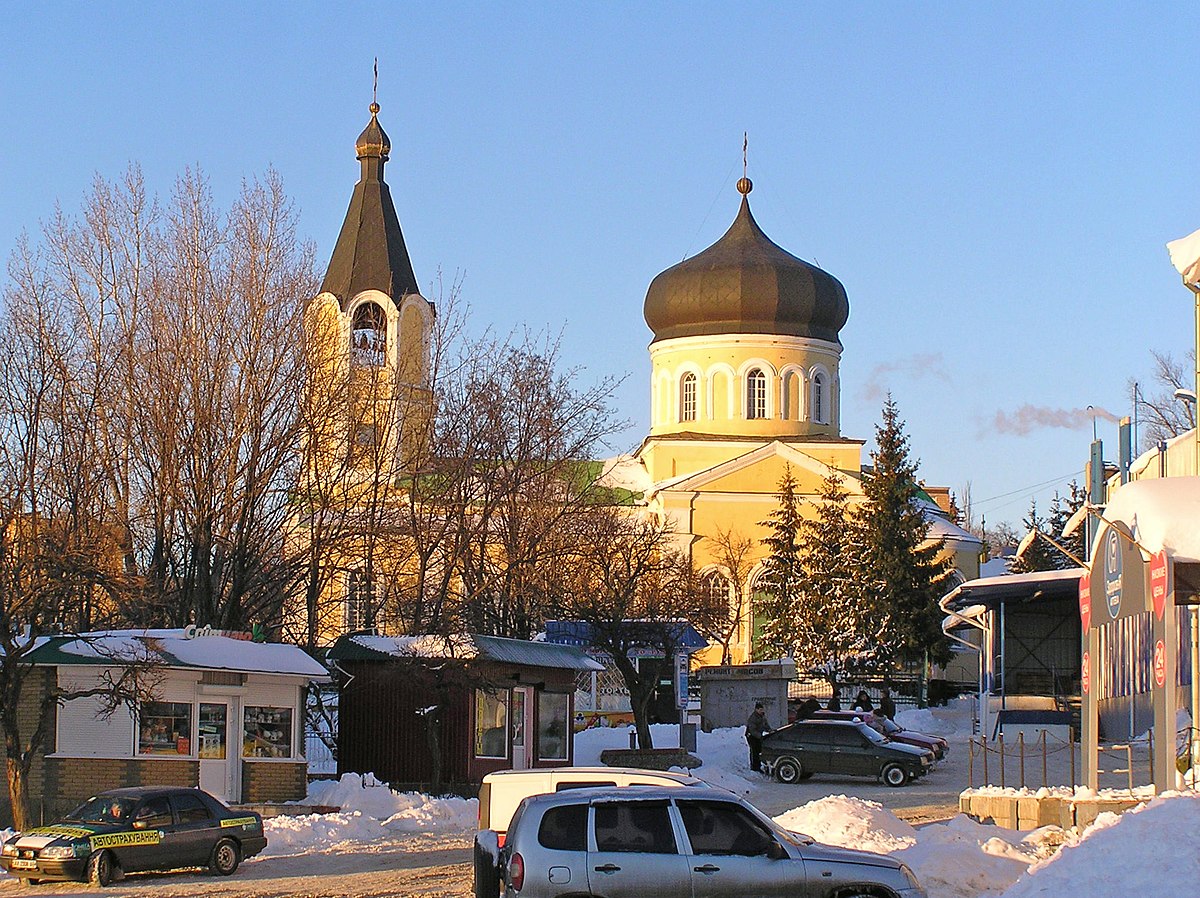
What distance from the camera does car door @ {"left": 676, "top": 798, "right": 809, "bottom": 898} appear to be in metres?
12.9

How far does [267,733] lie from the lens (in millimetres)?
26453

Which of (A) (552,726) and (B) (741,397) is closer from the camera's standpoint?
(A) (552,726)

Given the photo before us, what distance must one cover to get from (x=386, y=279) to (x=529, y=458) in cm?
1539

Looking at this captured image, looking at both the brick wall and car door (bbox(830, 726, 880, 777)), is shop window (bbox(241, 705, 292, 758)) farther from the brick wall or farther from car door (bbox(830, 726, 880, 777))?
car door (bbox(830, 726, 880, 777))

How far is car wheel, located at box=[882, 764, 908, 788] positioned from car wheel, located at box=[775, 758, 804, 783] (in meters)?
1.55

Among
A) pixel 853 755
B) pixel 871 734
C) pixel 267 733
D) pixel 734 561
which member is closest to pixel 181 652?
pixel 267 733

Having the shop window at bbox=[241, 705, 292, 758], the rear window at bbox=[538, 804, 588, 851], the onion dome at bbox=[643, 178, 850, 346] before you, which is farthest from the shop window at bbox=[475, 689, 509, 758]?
the onion dome at bbox=[643, 178, 850, 346]

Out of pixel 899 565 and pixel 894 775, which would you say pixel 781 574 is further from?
pixel 894 775

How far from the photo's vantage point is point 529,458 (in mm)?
40156

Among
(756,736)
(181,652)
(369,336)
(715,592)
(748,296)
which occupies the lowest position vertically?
(756,736)

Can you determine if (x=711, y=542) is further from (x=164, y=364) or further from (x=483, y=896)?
(x=483, y=896)

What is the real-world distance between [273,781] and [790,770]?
9.92 metres

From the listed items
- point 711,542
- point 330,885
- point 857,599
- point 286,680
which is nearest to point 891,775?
point 286,680

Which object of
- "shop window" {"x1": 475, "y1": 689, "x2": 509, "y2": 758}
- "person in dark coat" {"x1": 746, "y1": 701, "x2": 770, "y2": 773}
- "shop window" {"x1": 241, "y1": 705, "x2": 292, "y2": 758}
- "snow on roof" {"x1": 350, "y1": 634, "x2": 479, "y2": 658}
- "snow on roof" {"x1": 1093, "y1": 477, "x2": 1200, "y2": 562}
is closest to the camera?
"snow on roof" {"x1": 1093, "y1": 477, "x2": 1200, "y2": 562}
